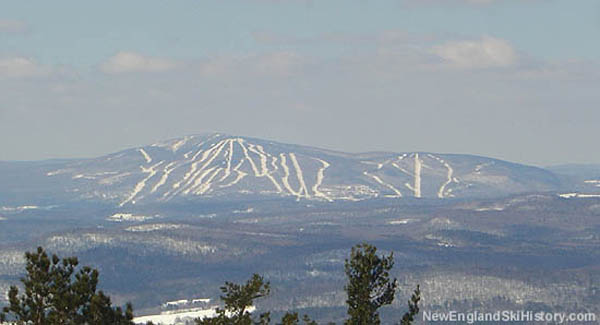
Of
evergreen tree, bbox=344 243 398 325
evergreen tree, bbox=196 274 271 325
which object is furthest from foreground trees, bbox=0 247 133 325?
evergreen tree, bbox=344 243 398 325

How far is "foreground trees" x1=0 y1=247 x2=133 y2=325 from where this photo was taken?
7162cm

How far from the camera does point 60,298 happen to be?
71.6 m

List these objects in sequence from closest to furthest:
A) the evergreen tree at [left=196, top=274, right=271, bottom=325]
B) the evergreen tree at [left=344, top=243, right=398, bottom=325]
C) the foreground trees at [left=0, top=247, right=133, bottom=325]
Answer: the foreground trees at [left=0, top=247, right=133, bottom=325], the evergreen tree at [left=196, top=274, right=271, bottom=325], the evergreen tree at [left=344, top=243, right=398, bottom=325]

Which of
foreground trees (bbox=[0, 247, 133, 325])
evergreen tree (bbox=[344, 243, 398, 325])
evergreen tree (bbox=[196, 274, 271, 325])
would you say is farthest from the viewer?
evergreen tree (bbox=[344, 243, 398, 325])

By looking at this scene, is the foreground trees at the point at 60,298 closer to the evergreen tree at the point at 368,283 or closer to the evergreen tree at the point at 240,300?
the evergreen tree at the point at 240,300

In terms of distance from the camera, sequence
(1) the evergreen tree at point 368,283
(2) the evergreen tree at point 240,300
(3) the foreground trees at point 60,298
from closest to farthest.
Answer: (3) the foreground trees at point 60,298 < (2) the evergreen tree at point 240,300 < (1) the evergreen tree at point 368,283

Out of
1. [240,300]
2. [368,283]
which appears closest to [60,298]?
[240,300]

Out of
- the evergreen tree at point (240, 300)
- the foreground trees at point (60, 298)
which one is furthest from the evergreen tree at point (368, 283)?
the foreground trees at point (60, 298)

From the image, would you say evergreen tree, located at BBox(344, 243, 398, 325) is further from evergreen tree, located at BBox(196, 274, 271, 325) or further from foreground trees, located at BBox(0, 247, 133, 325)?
foreground trees, located at BBox(0, 247, 133, 325)

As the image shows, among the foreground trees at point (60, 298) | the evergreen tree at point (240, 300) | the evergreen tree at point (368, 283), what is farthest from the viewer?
the evergreen tree at point (368, 283)

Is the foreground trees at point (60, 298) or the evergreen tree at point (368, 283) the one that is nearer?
the foreground trees at point (60, 298)

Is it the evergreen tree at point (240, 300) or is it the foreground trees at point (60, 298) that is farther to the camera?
the evergreen tree at point (240, 300)

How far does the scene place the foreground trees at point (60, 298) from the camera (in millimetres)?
71625

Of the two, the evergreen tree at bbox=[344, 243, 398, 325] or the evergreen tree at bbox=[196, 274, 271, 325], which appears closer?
the evergreen tree at bbox=[196, 274, 271, 325]
